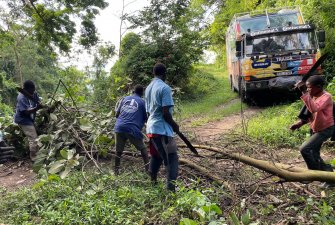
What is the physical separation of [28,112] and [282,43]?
7589mm

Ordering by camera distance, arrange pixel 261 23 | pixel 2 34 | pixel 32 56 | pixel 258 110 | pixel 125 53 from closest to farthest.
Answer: pixel 258 110 → pixel 261 23 → pixel 2 34 → pixel 125 53 → pixel 32 56

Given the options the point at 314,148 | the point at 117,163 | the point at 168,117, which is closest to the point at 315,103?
the point at 314,148

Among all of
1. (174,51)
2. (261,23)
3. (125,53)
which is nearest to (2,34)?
(125,53)

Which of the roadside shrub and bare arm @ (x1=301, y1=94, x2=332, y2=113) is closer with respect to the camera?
bare arm @ (x1=301, y1=94, x2=332, y2=113)

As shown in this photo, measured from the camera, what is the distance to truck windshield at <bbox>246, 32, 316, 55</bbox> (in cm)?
1105

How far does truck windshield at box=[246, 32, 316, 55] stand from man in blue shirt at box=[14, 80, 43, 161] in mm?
6568

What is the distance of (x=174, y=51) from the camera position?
693 inches

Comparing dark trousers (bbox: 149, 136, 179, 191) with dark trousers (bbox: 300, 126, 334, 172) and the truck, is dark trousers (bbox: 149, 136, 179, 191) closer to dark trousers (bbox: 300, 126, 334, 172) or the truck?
dark trousers (bbox: 300, 126, 334, 172)

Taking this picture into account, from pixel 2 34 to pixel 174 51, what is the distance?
7466mm

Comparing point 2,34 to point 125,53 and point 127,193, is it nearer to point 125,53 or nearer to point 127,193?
point 125,53

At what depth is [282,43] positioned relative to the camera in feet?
36.6

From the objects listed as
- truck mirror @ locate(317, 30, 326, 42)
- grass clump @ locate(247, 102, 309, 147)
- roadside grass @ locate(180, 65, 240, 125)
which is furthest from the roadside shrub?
grass clump @ locate(247, 102, 309, 147)

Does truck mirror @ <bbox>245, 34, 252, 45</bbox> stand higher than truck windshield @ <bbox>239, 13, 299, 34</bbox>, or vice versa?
truck windshield @ <bbox>239, 13, 299, 34</bbox>

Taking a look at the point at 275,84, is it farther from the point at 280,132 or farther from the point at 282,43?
the point at 280,132
